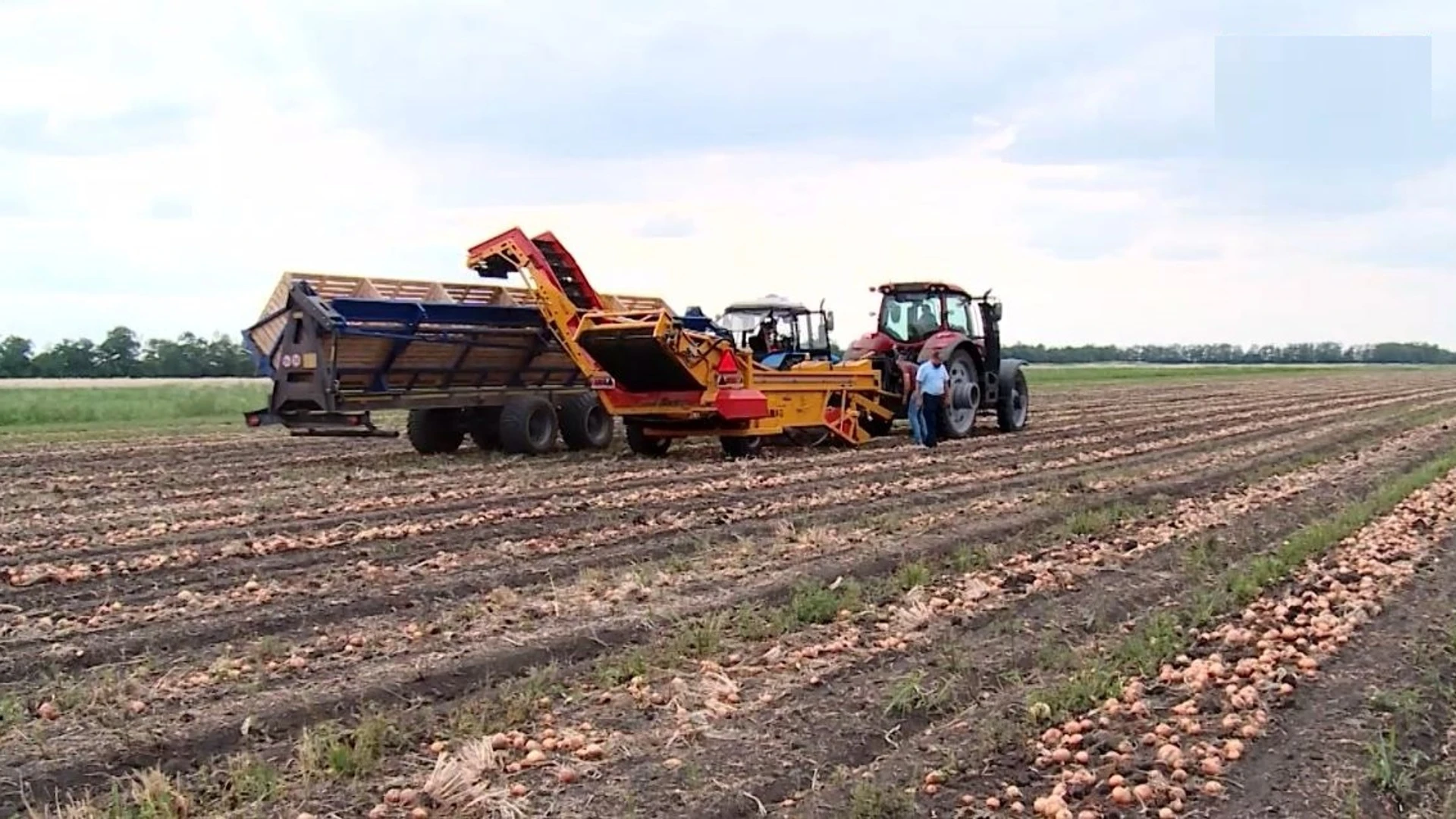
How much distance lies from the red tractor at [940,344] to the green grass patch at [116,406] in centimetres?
1432

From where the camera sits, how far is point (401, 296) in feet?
52.6

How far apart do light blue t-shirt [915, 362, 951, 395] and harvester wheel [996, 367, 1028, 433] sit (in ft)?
9.37

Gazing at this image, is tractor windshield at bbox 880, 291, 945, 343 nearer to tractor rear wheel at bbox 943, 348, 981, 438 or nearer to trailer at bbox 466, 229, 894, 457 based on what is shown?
tractor rear wheel at bbox 943, 348, 981, 438

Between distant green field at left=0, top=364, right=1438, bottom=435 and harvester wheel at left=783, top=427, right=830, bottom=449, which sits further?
distant green field at left=0, top=364, right=1438, bottom=435

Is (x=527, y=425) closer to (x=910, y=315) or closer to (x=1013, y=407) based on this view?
(x=910, y=315)

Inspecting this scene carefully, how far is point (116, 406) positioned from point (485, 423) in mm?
18558

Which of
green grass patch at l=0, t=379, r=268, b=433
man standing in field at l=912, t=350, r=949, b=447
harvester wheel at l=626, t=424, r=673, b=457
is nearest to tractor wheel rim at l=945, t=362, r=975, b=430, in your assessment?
man standing in field at l=912, t=350, r=949, b=447

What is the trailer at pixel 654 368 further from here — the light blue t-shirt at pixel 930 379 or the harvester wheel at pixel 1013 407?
the harvester wheel at pixel 1013 407

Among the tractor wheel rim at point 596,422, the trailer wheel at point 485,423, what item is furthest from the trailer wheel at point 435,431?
the tractor wheel rim at point 596,422

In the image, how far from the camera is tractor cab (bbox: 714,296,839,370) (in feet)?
61.6

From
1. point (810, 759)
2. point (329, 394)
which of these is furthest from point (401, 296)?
point (810, 759)

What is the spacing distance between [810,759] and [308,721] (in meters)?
2.01

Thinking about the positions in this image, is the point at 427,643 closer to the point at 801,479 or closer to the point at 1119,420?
the point at 801,479

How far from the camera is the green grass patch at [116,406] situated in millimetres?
28156
